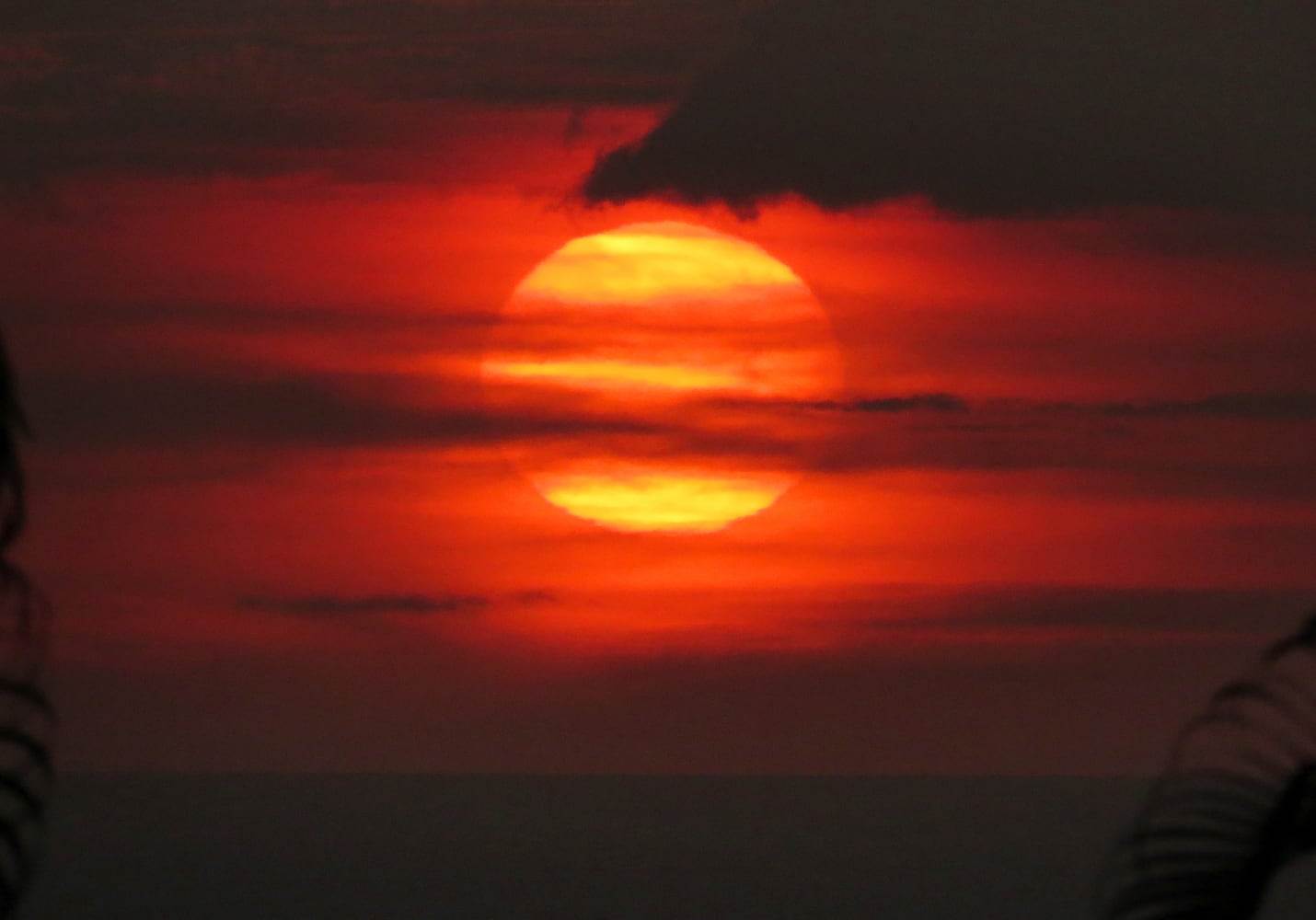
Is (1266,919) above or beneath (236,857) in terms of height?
above

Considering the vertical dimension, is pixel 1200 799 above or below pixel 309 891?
above

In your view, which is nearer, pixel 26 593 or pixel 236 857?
pixel 26 593

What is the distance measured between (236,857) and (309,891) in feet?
99.8

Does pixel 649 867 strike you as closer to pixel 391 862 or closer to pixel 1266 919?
pixel 391 862

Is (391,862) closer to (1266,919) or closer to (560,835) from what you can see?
(560,835)

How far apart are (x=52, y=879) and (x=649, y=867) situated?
31.9 meters

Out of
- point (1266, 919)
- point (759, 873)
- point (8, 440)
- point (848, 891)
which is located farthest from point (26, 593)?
point (759, 873)

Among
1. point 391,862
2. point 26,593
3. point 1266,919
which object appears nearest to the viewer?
point 26,593

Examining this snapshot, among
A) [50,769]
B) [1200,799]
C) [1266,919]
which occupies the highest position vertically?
[50,769]

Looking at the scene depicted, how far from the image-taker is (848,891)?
5261 inches

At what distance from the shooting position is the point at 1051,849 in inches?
6531

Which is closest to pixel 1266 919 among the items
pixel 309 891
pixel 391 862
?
pixel 309 891

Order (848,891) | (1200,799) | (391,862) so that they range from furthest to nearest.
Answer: (391,862), (848,891), (1200,799)

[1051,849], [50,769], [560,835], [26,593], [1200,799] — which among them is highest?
[26,593]
